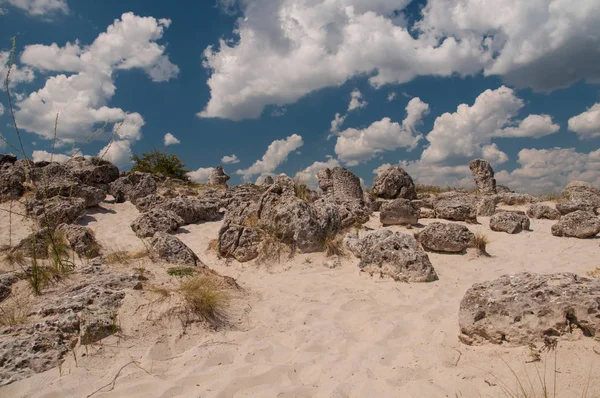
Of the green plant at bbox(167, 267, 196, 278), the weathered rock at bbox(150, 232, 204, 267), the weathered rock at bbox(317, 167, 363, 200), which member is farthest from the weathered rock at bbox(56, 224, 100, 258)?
the weathered rock at bbox(317, 167, 363, 200)

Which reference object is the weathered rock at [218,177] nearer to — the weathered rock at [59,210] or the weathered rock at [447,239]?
the weathered rock at [59,210]

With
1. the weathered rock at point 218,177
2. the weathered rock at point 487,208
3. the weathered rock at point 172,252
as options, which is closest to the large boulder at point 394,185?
the weathered rock at point 487,208

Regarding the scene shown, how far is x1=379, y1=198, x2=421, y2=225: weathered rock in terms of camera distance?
9.43 metres

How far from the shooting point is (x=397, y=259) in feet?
18.8

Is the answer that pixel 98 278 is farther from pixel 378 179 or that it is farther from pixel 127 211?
pixel 378 179

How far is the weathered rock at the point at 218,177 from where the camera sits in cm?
2362

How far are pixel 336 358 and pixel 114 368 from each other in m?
2.04

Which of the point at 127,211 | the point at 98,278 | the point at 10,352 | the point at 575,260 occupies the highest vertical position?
the point at 127,211

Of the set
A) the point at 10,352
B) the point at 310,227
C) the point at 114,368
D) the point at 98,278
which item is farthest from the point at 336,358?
the point at 310,227

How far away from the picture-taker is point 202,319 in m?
4.05

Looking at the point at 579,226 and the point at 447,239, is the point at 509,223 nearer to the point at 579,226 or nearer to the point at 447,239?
the point at 579,226

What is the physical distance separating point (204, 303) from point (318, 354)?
149 cm

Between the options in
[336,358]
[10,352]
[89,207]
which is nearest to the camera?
[10,352]

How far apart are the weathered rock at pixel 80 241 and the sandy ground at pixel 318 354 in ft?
10.7
